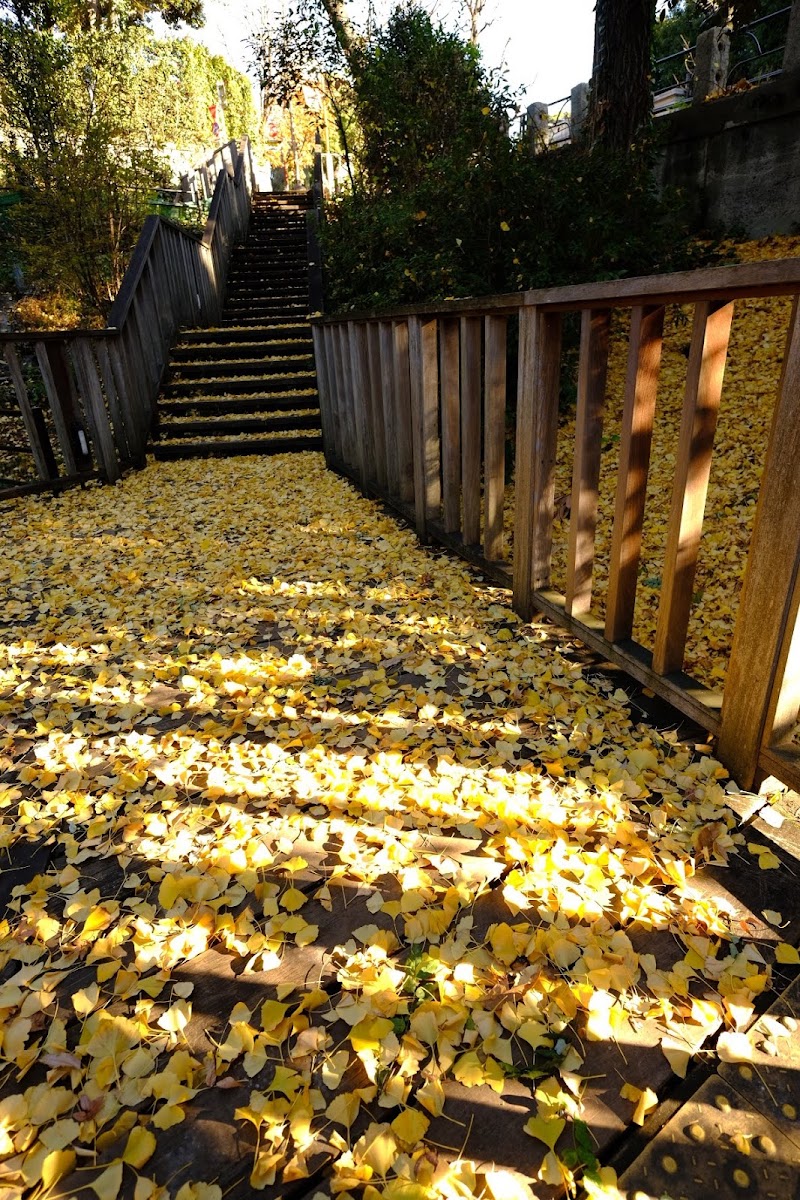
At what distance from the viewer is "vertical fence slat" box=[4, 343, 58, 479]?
17.4 feet

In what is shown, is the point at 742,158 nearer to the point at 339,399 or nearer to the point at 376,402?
the point at 339,399

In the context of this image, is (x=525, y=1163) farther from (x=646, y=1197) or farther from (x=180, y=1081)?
(x=180, y=1081)

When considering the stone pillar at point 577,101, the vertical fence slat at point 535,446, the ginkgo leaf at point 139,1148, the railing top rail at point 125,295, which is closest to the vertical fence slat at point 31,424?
the railing top rail at point 125,295

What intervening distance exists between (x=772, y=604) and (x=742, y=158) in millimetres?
8177

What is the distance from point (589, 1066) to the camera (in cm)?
120

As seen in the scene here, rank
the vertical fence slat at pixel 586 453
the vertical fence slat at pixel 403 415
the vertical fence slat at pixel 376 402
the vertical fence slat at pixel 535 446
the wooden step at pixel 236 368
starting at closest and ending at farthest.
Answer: the vertical fence slat at pixel 586 453
the vertical fence slat at pixel 535 446
the vertical fence slat at pixel 403 415
the vertical fence slat at pixel 376 402
the wooden step at pixel 236 368

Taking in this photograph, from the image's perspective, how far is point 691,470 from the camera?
1.79 m

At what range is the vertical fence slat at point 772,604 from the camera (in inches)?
56.6

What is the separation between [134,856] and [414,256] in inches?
218

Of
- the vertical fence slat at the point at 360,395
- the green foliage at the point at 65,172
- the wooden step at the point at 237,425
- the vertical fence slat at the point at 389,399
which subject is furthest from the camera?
the green foliage at the point at 65,172

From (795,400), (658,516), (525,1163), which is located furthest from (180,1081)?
(658,516)

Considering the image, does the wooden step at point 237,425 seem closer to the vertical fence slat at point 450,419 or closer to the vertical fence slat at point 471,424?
the vertical fence slat at point 450,419

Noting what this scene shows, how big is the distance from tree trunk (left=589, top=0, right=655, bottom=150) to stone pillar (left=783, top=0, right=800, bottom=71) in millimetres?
2394

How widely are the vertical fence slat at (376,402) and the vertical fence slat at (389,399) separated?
0.24ft
